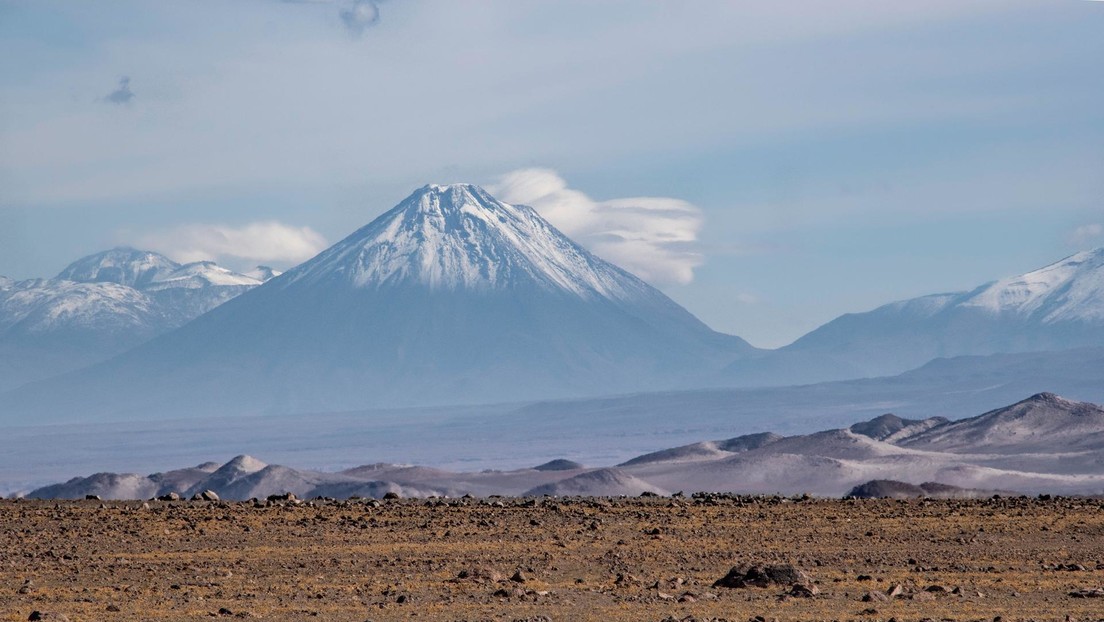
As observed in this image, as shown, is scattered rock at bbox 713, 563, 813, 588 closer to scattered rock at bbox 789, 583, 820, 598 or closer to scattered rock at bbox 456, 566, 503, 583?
scattered rock at bbox 789, 583, 820, 598

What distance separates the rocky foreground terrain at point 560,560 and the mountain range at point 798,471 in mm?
43116

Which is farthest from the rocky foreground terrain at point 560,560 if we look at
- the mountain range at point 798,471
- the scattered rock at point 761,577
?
the mountain range at point 798,471

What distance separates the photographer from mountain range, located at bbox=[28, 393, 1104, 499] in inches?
3275

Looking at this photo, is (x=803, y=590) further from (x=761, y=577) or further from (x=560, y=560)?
(x=560, y=560)

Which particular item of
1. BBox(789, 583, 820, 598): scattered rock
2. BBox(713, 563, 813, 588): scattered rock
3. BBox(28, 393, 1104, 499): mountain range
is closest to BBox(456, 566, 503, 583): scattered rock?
BBox(713, 563, 813, 588): scattered rock

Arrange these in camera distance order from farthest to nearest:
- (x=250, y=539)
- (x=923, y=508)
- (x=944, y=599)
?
(x=923, y=508), (x=250, y=539), (x=944, y=599)

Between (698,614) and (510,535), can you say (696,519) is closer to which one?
(510,535)

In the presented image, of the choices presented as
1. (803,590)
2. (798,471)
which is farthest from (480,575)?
(798,471)

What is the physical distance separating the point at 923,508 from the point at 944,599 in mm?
13520

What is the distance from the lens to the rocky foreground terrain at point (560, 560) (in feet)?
69.5

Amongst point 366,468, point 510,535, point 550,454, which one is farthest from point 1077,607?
point 550,454

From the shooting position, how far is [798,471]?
88.8 meters

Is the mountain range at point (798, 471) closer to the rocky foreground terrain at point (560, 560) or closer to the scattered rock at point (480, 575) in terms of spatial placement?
the rocky foreground terrain at point (560, 560)

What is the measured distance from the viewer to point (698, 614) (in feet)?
66.1
